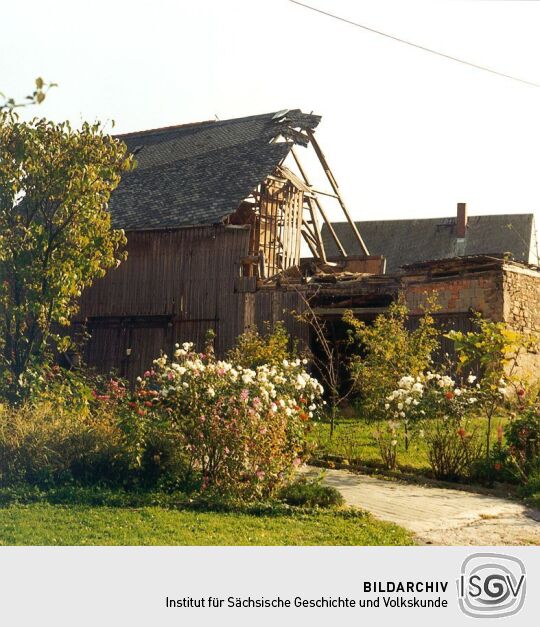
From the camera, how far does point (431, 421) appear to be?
13.4m

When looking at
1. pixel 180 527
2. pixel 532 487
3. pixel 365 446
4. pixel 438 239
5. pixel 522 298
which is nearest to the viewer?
pixel 180 527

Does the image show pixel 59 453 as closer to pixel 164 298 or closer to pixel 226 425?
pixel 226 425

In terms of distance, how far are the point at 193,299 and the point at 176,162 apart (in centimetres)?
600

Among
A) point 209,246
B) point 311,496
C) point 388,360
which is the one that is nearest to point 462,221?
point 209,246

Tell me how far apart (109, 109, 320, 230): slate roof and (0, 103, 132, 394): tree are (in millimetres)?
9384

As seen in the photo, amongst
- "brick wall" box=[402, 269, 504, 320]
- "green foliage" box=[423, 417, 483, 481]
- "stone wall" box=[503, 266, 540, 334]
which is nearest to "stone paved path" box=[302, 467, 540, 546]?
"green foliage" box=[423, 417, 483, 481]

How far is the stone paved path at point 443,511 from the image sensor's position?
30.9 feet

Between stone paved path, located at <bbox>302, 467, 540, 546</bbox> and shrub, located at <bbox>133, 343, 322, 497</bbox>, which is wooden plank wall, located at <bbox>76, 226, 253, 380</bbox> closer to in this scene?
stone paved path, located at <bbox>302, 467, 540, 546</bbox>

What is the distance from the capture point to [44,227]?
13430mm

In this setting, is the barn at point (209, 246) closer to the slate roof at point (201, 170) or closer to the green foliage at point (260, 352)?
the slate roof at point (201, 170)

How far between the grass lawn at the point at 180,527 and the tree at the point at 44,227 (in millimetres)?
3774

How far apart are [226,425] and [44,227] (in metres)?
4.53

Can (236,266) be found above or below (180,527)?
above

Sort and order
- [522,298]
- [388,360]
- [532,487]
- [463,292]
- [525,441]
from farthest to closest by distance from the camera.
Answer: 1. [522,298]
2. [463,292]
3. [388,360]
4. [525,441]
5. [532,487]
